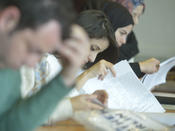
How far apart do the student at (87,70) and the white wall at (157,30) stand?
173 centimetres

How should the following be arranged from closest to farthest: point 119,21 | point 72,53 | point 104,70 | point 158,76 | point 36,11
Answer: point 36,11 → point 72,53 → point 104,70 → point 158,76 → point 119,21

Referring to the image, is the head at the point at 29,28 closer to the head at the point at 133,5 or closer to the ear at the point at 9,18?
the ear at the point at 9,18

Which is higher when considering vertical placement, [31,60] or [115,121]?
[31,60]

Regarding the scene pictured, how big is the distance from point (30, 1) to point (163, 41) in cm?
269

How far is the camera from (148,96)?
112 cm

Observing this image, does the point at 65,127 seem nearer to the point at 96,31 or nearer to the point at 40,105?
the point at 40,105

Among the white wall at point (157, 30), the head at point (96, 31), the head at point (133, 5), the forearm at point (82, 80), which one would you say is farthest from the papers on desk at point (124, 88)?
the white wall at point (157, 30)

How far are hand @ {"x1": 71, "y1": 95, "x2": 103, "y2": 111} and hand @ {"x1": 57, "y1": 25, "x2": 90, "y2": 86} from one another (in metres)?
0.30

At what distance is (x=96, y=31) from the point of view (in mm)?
1224

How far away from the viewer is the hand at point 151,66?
1.44 metres

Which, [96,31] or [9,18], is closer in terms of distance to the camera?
[9,18]

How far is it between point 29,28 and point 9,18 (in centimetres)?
3

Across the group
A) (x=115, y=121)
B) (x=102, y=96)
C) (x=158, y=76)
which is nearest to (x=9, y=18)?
(x=115, y=121)

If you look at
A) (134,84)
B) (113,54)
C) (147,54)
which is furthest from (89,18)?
(147,54)
